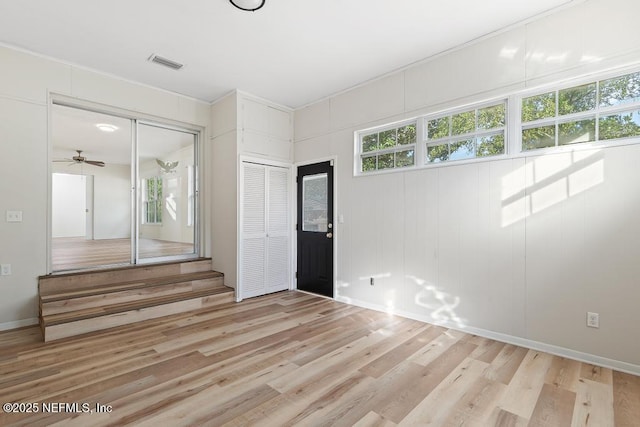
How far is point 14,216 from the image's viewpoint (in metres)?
3.41

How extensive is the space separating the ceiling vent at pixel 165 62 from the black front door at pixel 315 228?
7.42ft

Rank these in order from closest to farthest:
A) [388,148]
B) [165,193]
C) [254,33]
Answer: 1. [254,33]
2. [388,148]
3. [165,193]

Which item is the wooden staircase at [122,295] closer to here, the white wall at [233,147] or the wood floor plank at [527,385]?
the white wall at [233,147]

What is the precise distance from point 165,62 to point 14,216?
244 cm

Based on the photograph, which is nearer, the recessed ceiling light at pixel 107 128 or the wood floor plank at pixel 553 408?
the wood floor plank at pixel 553 408

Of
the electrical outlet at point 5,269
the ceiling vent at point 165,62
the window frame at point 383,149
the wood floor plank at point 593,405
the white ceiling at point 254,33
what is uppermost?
the white ceiling at point 254,33

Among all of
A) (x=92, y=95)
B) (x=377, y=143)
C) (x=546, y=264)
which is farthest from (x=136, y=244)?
(x=546, y=264)

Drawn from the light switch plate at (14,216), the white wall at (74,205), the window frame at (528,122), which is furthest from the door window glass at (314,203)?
the white wall at (74,205)

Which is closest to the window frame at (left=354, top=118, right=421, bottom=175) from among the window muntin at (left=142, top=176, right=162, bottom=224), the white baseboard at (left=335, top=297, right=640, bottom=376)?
the white baseboard at (left=335, top=297, right=640, bottom=376)

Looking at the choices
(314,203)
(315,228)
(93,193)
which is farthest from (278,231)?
(93,193)

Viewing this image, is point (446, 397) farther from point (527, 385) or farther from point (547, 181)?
point (547, 181)

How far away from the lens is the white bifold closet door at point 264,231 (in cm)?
461

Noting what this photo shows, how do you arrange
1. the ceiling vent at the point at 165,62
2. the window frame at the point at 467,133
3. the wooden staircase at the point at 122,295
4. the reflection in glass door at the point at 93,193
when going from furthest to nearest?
the reflection in glass door at the point at 93,193, the ceiling vent at the point at 165,62, the wooden staircase at the point at 122,295, the window frame at the point at 467,133

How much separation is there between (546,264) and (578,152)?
3.38ft
